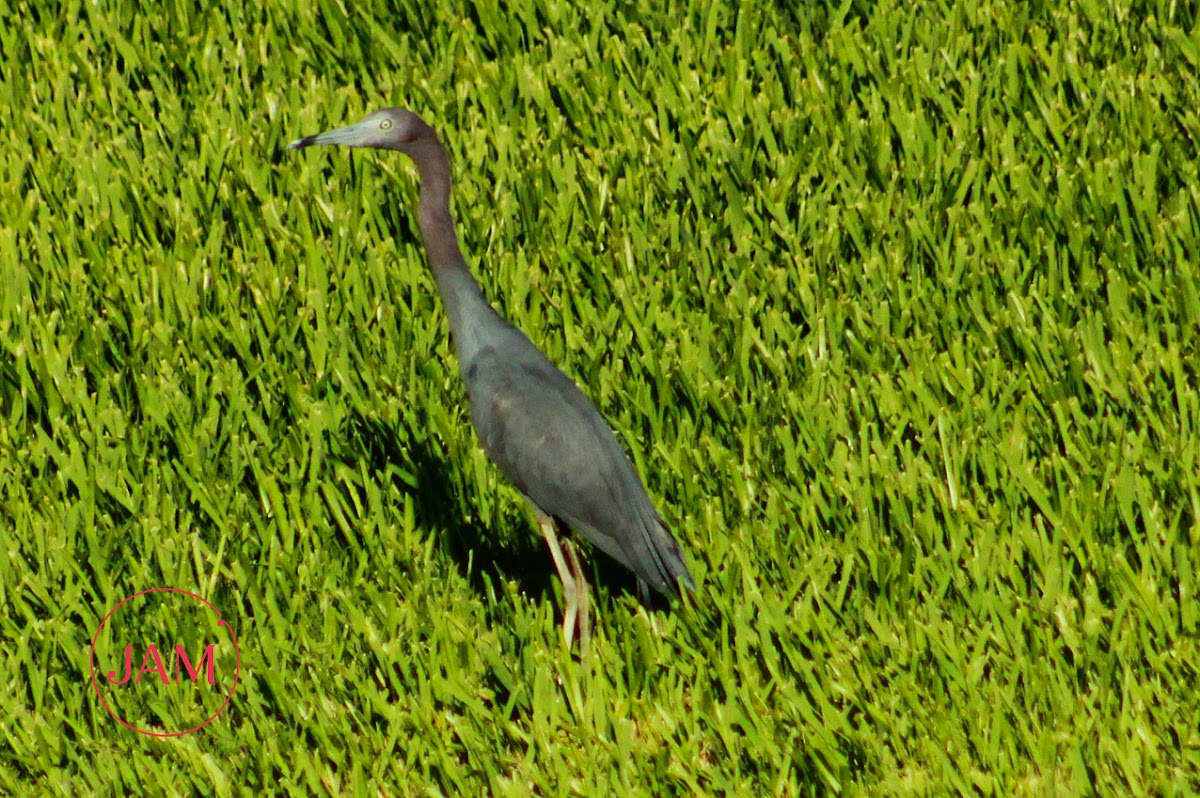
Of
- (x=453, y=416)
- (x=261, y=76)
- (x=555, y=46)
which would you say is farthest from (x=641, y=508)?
(x=261, y=76)

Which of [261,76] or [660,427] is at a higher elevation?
[261,76]

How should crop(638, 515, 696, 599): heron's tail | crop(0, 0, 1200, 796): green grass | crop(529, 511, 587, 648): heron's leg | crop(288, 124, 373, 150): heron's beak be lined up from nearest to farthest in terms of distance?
crop(0, 0, 1200, 796): green grass, crop(638, 515, 696, 599): heron's tail, crop(529, 511, 587, 648): heron's leg, crop(288, 124, 373, 150): heron's beak

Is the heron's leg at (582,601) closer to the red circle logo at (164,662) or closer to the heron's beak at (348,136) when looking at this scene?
the red circle logo at (164,662)

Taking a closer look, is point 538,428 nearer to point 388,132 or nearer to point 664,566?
point 664,566

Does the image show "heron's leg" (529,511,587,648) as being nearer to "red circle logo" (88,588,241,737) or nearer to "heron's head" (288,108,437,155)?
"red circle logo" (88,588,241,737)

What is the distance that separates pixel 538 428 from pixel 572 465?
0.12 meters

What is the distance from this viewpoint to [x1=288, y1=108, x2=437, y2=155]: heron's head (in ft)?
12.8

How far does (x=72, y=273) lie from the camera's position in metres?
4.90

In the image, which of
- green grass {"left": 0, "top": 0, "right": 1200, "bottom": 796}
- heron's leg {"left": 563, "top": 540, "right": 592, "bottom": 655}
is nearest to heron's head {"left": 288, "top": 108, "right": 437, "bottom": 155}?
green grass {"left": 0, "top": 0, "right": 1200, "bottom": 796}

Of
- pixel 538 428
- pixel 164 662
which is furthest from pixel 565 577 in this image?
pixel 164 662

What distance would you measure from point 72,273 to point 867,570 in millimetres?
2738

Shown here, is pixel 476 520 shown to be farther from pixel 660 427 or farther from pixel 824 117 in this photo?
pixel 824 117

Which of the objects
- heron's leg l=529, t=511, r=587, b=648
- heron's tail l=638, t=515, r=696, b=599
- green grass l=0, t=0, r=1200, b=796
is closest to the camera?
green grass l=0, t=0, r=1200, b=796

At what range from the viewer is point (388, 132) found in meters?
3.92
